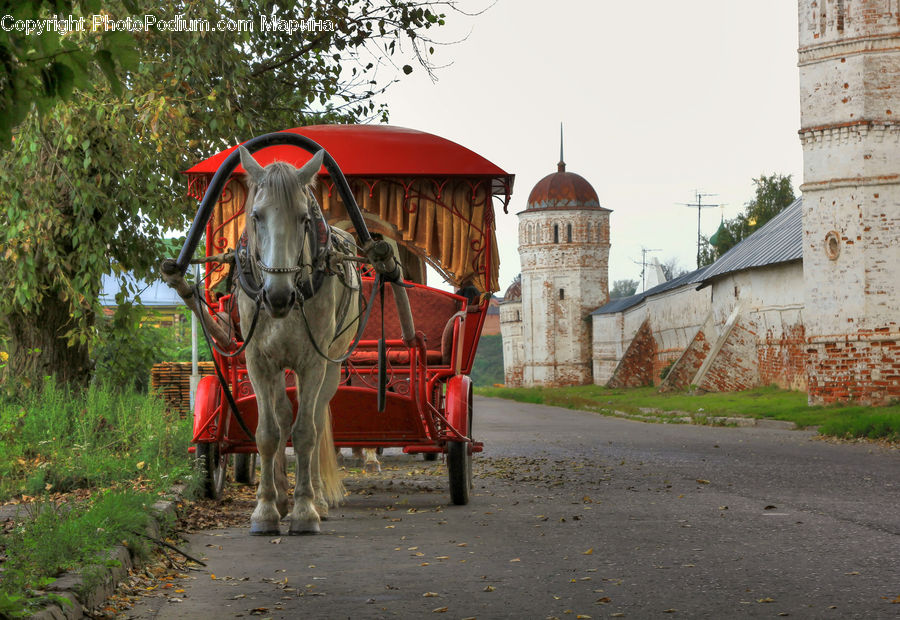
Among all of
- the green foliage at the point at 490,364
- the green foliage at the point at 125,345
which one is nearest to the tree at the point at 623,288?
the green foliage at the point at 490,364

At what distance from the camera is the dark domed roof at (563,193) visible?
76269 mm

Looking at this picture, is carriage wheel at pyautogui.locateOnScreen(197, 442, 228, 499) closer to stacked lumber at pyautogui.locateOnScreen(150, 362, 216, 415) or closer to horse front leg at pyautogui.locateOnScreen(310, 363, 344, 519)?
horse front leg at pyautogui.locateOnScreen(310, 363, 344, 519)

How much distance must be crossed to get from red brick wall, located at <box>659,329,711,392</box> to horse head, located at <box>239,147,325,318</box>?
3612 centimetres

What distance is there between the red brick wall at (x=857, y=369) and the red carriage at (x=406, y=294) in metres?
16.1

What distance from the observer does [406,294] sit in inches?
361

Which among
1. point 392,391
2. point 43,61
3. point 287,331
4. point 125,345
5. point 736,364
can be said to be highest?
point 43,61

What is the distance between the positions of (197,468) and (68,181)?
4849 mm

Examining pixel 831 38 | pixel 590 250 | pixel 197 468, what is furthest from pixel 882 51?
pixel 590 250

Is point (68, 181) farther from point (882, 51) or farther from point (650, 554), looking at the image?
point (882, 51)

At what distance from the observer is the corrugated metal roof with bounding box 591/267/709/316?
5141 centimetres

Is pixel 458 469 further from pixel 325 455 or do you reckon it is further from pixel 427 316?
pixel 427 316

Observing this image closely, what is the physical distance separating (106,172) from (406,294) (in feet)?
16.1

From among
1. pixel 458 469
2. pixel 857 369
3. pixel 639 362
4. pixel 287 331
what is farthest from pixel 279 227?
pixel 639 362

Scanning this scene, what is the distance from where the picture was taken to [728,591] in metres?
5.36
